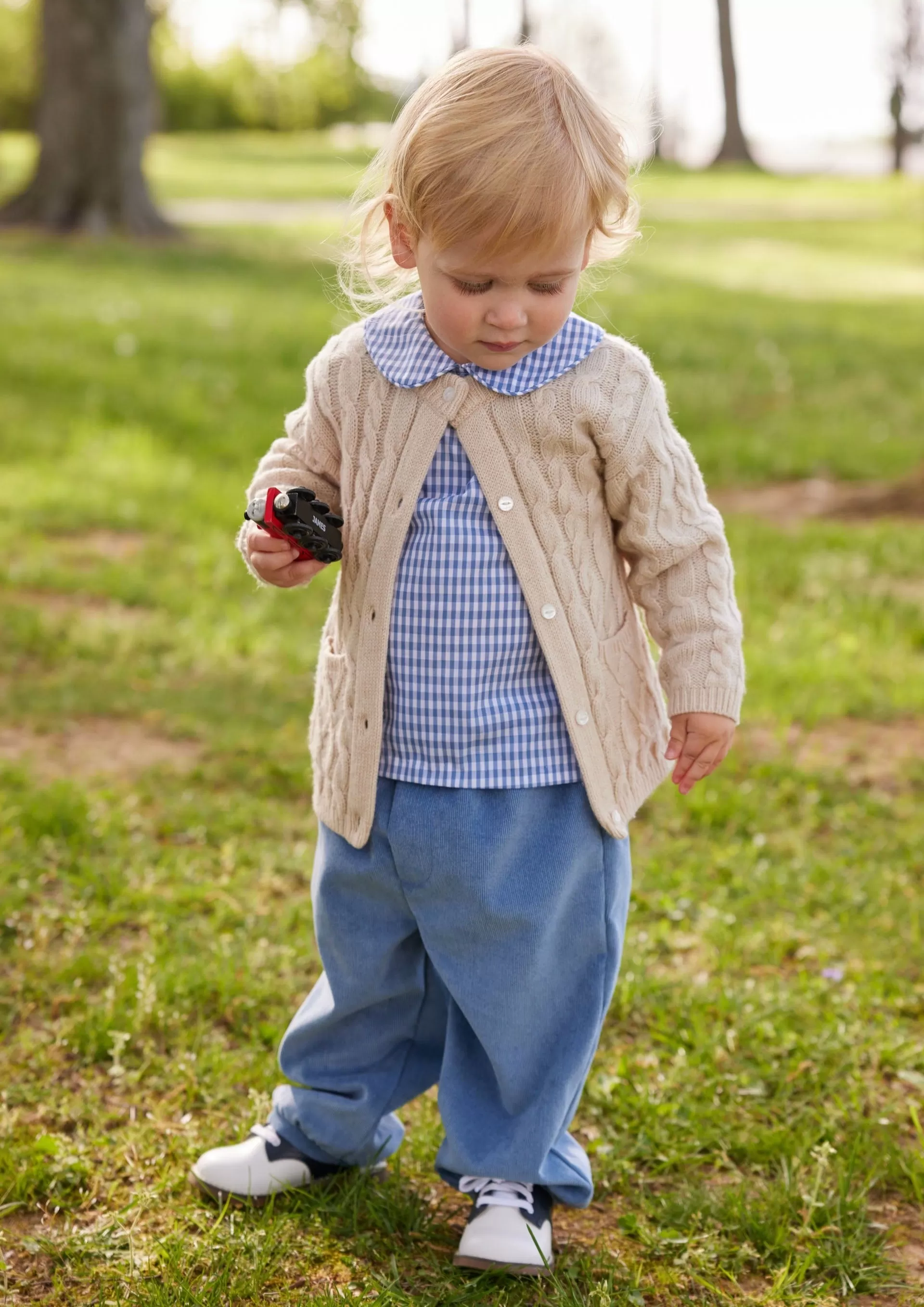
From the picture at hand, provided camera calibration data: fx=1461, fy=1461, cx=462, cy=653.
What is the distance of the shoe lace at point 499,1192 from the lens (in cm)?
225

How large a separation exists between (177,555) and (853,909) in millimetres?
3127

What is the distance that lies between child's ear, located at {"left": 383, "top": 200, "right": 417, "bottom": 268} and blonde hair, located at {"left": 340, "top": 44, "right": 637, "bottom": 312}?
20 mm

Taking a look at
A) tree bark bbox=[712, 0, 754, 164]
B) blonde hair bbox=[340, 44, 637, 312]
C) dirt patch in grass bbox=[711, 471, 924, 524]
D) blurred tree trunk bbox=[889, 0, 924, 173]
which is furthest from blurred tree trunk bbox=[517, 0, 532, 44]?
blurred tree trunk bbox=[889, 0, 924, 173]

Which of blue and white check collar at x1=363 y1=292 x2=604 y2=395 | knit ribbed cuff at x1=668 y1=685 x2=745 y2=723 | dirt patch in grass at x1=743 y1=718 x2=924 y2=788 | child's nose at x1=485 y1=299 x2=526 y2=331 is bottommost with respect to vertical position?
dirt patch in grass at x1=743 y1=718 x2=924 y2=788

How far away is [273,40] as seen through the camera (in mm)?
38688

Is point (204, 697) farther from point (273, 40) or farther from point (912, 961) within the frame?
point (273, 40)

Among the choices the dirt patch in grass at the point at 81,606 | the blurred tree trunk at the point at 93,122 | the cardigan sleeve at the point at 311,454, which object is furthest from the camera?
the blurred tree trunk at the point at 93,122

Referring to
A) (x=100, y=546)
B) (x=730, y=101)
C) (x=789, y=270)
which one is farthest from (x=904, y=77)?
(x=100, y=546)

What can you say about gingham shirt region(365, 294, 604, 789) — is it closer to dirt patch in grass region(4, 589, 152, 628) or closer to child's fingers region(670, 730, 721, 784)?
child's fingers region(670, 730, 721, 784)

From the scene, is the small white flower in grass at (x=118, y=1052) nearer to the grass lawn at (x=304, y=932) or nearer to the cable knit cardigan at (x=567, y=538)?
the grass lawn at (x=304, y=932)

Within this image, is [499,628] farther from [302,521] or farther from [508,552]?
[302,521]

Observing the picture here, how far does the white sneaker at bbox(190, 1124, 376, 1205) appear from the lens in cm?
234

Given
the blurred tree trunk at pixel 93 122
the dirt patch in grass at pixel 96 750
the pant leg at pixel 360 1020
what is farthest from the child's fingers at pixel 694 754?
the blurred tree trunk at pixel 93 122

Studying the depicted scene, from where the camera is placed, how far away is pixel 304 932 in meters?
3.12
